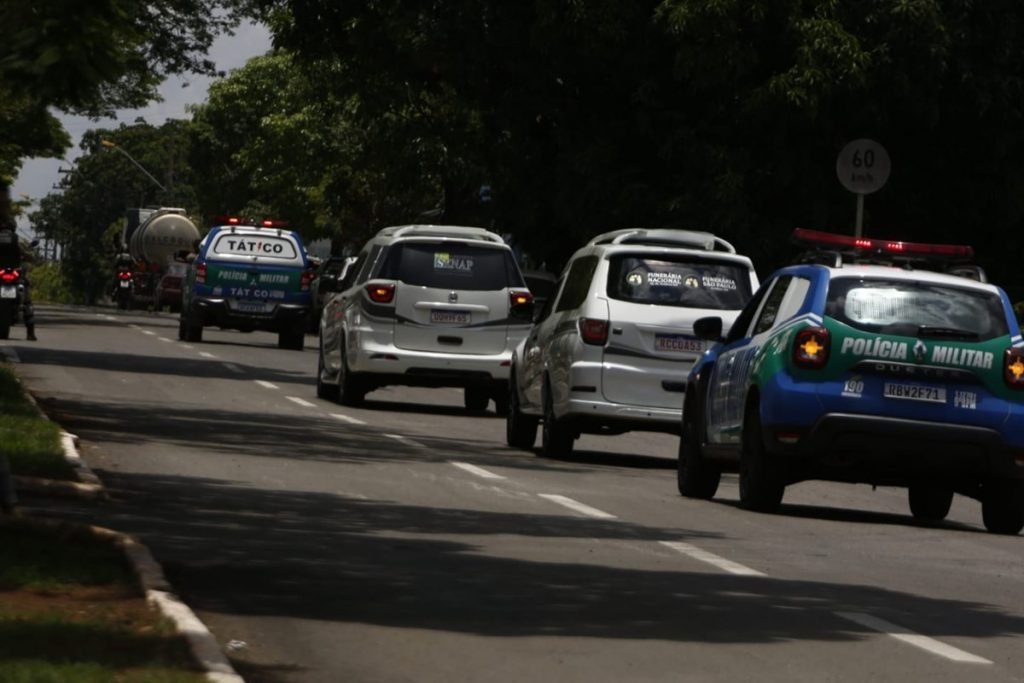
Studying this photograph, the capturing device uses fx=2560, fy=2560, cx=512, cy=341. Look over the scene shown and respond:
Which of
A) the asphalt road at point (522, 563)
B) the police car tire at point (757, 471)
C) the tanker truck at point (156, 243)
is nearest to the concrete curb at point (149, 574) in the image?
the asphalt road at point (522, 563)

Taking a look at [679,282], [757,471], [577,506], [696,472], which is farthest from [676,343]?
[577,506]

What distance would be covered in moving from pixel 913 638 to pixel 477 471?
A: 8.36 meters

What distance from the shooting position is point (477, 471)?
18078 mm

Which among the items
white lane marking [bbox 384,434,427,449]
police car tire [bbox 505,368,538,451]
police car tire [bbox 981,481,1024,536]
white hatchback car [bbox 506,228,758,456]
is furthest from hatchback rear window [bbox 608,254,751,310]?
police car tire [bbox 981,481,1024,536]

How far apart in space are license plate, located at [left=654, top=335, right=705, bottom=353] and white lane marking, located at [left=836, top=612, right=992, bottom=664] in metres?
8.98

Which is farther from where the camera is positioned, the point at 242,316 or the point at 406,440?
the point at 242,316

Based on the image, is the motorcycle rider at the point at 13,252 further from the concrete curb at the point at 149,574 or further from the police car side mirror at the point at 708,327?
the police car side mirror at the point at 708,327

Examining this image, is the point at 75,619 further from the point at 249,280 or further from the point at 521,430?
the point at 249,280

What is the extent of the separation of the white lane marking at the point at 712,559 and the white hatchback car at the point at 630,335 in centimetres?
604

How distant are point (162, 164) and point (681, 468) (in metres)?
134

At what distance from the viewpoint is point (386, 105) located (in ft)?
131

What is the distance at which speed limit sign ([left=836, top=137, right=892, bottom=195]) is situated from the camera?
92.3ft

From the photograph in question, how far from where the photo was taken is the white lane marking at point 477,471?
17688mm

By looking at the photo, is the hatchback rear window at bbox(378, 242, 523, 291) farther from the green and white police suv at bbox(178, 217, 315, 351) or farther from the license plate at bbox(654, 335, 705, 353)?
the green and white police suv at bbox(178, 217, 315, 351)
